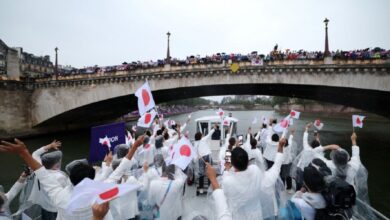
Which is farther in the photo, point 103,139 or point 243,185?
point 103,139

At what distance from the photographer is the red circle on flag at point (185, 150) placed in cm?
494

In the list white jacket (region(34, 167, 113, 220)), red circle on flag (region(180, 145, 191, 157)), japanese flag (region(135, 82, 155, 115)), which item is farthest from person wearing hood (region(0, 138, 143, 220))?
japanese flag (region(135, 82, 155, 115))

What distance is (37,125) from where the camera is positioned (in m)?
27.2

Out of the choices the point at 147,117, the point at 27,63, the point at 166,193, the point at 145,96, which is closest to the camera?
the point at 166,193

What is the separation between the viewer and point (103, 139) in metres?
6.83

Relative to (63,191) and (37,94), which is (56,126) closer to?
(37,94)

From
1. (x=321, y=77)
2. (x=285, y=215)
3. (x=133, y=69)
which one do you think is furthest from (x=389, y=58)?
(x=133, y=69)

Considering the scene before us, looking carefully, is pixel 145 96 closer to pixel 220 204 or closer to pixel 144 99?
pixel 144 99

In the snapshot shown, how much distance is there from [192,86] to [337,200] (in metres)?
20.5

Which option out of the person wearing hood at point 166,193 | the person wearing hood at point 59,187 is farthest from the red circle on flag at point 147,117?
the person wearing hood at point 59,187

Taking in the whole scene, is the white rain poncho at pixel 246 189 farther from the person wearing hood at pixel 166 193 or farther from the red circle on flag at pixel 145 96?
the red circle on flag at pixel 145 96

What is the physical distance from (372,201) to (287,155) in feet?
19.7

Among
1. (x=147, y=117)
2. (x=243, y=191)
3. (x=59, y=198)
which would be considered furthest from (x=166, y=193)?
(x=147, y=117)

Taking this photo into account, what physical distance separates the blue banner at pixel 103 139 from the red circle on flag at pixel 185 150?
108 inches
